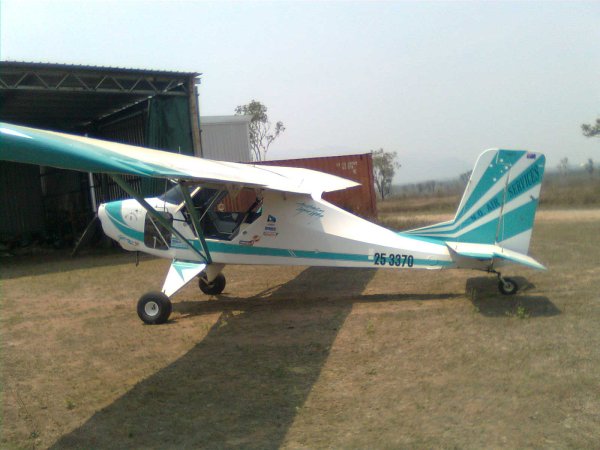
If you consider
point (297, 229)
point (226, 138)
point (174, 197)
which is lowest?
point (297, 229)

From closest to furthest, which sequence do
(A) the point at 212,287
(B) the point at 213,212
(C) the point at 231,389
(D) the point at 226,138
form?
(C) the point at 231,389
(B) the point at 213,212
(A) the point at 212,287
(D) the point at 226,138

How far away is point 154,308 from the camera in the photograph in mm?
7992

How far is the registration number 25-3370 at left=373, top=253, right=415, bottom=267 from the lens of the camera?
27.0 feet

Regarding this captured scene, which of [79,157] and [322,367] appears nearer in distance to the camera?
[79,157]

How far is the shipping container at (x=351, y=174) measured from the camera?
17.9 metres

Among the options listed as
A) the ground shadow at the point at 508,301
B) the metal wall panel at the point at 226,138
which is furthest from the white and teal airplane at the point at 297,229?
the metal wall panel at the point at 226,138

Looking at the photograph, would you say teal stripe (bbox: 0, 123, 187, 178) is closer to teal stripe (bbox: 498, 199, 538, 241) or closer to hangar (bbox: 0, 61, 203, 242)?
teal stripe (bbox: 498, 199, 538, 241)

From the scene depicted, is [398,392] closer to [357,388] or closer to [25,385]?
[357,388]

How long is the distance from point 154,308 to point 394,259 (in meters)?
3.86

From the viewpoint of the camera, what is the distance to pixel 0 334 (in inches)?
313

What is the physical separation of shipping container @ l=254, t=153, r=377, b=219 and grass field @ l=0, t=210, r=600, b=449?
7807 mm

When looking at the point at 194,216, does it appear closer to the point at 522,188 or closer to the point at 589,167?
the point at 522,188

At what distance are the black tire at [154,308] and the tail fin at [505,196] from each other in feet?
16.0

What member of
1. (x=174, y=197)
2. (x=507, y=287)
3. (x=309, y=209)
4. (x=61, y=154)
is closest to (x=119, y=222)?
(x=174, y=197)
